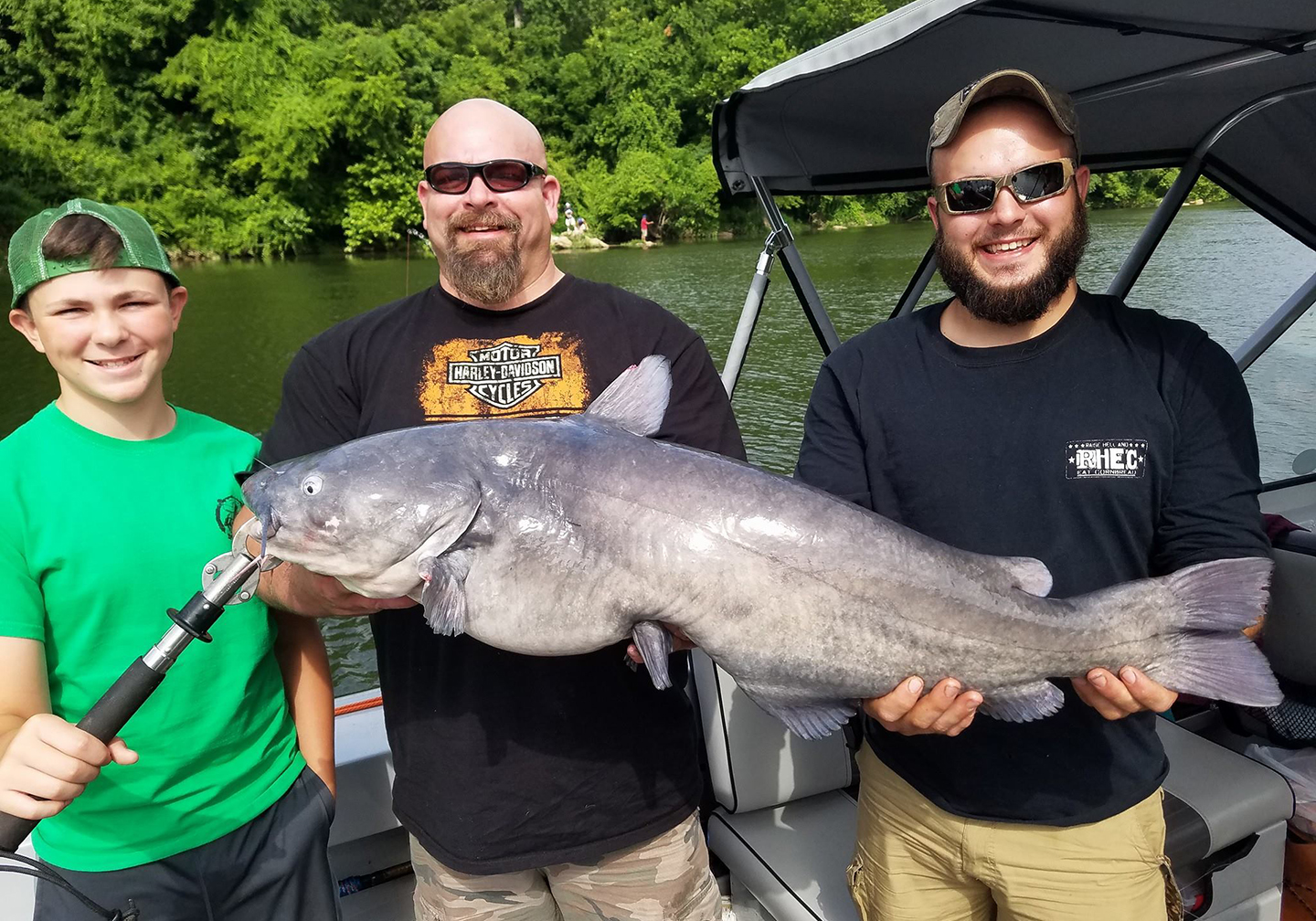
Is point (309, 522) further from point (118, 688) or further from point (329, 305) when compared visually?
point (329, 305)

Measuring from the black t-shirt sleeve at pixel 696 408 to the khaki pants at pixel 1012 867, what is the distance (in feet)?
3.31

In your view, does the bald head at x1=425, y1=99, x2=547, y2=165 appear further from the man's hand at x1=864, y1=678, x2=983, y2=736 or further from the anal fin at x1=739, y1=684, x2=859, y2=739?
the man's hand at x1=864, y1=678, x2=983, y2=736

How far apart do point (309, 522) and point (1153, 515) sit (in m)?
1.93

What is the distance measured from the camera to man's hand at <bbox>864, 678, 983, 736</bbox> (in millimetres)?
1758

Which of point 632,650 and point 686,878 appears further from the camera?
point 686,878

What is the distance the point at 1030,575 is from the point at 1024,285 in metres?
0.71

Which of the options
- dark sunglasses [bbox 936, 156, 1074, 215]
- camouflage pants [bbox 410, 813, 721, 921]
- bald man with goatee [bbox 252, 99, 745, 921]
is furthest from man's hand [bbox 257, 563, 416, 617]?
dark sunglasses [bbox 936, 156, 1074, 215]

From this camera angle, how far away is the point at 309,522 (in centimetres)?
169

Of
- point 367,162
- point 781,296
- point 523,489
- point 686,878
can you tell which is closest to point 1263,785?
point 686,878

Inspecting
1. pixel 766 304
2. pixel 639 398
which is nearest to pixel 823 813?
pixel 639 398

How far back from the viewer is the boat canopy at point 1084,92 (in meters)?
2.51

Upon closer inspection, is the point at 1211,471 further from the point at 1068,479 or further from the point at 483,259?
the point at 483,259

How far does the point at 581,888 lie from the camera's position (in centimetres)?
213

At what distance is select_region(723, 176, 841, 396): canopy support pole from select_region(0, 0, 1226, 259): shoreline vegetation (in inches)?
1262
